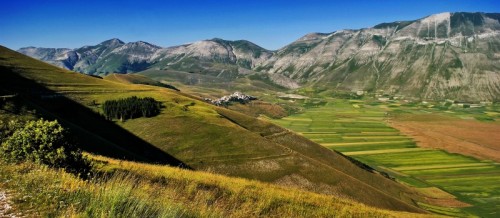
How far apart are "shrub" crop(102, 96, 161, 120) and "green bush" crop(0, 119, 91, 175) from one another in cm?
12173

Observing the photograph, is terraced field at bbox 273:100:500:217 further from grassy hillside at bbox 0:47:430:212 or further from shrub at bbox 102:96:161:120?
shrub at bbox 102:96:161:120

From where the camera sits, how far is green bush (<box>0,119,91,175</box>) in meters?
32.6

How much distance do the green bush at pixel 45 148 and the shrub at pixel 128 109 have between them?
121734 mm

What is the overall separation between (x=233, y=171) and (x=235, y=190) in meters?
88.1

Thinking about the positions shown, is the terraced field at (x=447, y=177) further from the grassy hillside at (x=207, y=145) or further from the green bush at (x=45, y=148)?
the green bush at (x=45, y=148)

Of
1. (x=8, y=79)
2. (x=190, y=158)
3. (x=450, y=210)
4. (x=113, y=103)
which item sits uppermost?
(x=8, y=79)

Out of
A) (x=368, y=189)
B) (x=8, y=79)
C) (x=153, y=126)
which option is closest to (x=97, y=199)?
(x=368, y=189)

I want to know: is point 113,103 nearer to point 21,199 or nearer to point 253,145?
point 253,145

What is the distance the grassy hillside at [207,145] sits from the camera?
11169cm

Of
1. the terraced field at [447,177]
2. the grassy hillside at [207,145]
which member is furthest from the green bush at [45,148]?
the terraced field at [447,177]

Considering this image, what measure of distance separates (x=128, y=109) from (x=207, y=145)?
43.2 meters

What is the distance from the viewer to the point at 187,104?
192750mm

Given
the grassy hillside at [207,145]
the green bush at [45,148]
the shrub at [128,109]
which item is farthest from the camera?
the shrub at [128,109]

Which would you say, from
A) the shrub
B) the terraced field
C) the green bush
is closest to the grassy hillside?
the shrub
